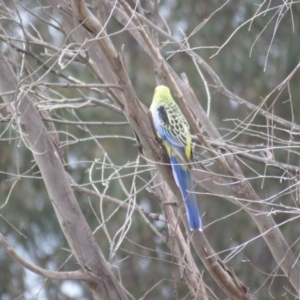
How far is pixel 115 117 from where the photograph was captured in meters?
8.32

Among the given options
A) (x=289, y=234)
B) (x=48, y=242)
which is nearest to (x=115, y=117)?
(x=48, y=242)

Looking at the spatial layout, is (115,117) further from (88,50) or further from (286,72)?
(88,50)

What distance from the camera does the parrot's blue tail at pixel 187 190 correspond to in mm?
2896

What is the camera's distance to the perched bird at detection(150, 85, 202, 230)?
293 centimetres

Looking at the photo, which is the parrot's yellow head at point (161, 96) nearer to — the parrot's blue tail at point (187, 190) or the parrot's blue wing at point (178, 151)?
the parrot's blue wing at point (178, 151)

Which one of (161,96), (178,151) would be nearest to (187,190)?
(178,151)

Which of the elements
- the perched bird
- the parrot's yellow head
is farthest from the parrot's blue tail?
the parrot's yellow head

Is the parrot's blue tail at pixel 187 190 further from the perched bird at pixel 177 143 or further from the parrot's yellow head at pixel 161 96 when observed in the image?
the parrot's yellow head at pixel 161 96

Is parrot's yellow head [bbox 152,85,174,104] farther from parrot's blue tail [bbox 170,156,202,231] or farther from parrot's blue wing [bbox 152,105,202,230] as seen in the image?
parrot's blue tail [bbox 170,156,202,231]

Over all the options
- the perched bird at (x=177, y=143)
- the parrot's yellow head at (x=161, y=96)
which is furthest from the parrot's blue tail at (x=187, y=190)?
the parrot's yellow head at (x=161, y=96)

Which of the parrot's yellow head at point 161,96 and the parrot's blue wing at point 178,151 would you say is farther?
the parrot's yellow head at point 161,96

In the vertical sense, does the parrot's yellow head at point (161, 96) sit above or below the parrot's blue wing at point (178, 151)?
above

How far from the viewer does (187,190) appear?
2865mm

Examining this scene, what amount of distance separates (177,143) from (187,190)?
339mm
